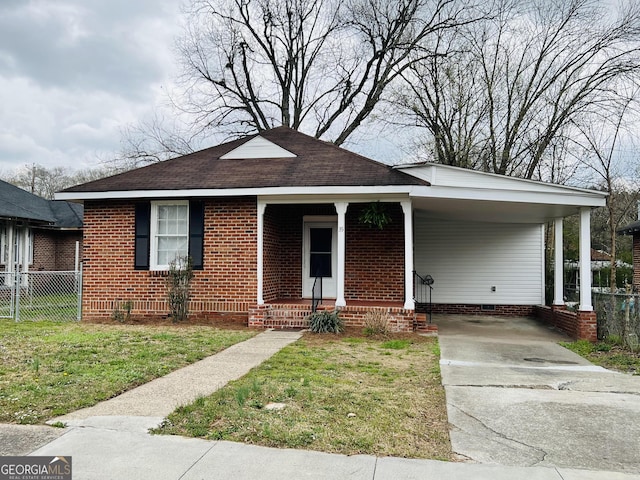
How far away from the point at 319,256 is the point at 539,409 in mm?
8523

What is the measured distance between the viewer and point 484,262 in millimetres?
15641

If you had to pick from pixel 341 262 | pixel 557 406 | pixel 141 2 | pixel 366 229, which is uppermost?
pixel 141 2

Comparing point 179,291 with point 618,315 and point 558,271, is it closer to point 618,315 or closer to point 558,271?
point 618,315

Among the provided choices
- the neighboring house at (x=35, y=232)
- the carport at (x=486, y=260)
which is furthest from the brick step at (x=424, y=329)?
the neighboring house at (x=35, y=232)

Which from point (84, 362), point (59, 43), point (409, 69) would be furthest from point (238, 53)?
point (84, 362)

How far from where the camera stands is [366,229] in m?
13.0

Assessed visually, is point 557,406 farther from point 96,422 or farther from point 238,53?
point 238,53

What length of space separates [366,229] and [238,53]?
64.4ft

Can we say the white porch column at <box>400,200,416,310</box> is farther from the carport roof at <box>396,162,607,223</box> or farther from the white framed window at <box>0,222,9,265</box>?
the white framed window at <box>0,222,9,265</box>

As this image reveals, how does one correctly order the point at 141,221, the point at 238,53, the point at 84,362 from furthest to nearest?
the point at 238,53 → the point at 141,221 → the point at 84,362

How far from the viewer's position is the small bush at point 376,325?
10312mm

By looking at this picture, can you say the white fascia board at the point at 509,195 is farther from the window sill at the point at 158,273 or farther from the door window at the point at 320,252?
the window sill at the point at 158,273

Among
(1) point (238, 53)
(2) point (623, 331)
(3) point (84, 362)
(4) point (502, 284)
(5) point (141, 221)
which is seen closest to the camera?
(3) point (84, 362)

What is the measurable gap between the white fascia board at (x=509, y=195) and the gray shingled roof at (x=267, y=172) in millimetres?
259
